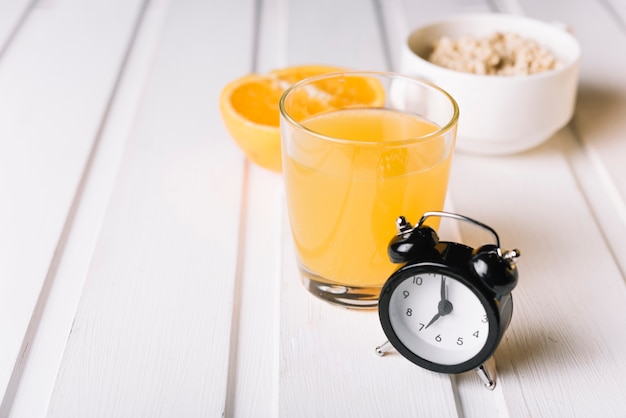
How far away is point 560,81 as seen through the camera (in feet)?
3.74

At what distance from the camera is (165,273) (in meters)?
0.96

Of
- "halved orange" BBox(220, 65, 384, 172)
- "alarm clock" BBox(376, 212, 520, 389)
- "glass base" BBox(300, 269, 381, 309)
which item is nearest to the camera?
"alarm clock" BBox(376, 212, 520, 389)

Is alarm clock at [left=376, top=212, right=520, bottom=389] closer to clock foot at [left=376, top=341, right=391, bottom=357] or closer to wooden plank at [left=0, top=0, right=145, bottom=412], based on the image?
clock foot at [left=376, top=341, right=391, bottom=357]

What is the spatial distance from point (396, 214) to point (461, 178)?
0.34m

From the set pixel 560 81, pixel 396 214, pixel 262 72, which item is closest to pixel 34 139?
pixel 262 72

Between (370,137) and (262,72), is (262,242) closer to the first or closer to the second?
(370,137)

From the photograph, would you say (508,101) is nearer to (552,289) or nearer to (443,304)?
(552,289)

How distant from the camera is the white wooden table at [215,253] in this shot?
0.78m

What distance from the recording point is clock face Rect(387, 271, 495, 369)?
75 cm

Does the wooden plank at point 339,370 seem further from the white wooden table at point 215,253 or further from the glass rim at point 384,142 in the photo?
the glass rim at point 384,142

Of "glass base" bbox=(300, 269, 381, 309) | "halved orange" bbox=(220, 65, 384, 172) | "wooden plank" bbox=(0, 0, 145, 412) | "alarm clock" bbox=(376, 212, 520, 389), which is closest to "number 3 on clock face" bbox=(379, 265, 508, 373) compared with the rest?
"alarm clock" bbox=(376, 212, 520, 389)

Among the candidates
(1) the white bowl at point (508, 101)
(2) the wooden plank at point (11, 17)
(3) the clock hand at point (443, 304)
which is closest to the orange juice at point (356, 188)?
(3) the clock hand at point (443, 304)

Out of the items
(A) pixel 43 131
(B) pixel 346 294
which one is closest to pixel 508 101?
(B) pixel 346 294

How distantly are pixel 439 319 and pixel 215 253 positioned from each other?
0.34m
